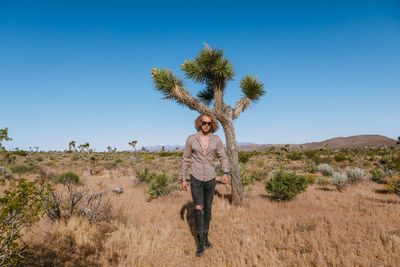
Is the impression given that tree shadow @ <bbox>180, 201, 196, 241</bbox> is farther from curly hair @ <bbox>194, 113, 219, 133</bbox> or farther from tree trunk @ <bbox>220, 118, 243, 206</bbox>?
curly hair @ <bbox>194, 113, 219, 133</bbox>

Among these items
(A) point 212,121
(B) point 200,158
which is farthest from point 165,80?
(B) point 200,158

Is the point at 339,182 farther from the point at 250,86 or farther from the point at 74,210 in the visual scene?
the point at 74,210

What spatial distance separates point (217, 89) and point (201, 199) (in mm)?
4055

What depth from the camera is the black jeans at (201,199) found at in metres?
3.32

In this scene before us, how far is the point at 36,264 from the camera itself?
2.58 m

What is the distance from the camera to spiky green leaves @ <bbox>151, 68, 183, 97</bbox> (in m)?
6.23

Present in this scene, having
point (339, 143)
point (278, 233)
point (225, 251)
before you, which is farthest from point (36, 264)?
point (339, 143)

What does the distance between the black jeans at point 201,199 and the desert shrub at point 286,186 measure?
3.79 meters

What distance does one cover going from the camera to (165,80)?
20.5 feet

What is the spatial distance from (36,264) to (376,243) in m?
4.87

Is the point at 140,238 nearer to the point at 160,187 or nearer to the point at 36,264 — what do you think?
the point at 36,264

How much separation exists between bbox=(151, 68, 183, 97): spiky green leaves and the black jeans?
3.83m

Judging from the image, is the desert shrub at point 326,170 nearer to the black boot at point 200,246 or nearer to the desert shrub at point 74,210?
the black boot at point 200,246

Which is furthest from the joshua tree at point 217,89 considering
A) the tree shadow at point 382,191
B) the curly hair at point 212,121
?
the tree shadow at point 382,191
